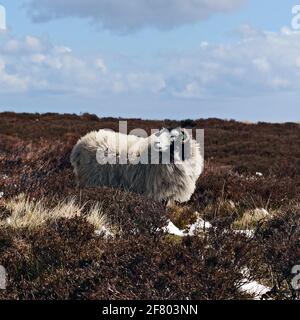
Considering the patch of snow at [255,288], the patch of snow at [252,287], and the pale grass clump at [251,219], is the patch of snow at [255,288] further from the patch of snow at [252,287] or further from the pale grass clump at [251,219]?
the pale grass clump at [251,219]

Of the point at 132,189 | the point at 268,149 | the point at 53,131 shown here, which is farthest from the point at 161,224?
the point at 53,131

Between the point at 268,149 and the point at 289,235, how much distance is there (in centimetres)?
1634

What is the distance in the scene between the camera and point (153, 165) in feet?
32.5

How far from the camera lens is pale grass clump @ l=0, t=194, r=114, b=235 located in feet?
20.5

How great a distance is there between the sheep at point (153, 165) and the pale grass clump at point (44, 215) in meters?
2.53

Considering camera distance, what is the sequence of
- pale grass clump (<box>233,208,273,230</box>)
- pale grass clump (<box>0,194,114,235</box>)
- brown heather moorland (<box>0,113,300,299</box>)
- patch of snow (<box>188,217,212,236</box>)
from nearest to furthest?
brown heather moorland (<box>0,113,300,299</box>) < patch of snow (<box>188,217,212,236</box>) < pale grass clump (<box>0,194,114,235</box>) < pale grass clump (<box>233,208,273,230</box>)

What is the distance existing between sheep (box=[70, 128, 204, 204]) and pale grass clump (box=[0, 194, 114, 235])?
8.28 feet

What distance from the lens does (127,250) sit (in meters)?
4.94
